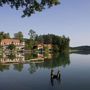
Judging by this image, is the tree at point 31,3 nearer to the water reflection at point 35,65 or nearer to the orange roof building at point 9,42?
the water reflection at point 35,65

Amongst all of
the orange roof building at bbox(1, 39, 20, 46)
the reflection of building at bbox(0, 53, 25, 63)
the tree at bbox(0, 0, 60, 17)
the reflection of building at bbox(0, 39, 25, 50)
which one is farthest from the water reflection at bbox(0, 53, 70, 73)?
the orange roof building at bbox(1, 39, 20, 46)

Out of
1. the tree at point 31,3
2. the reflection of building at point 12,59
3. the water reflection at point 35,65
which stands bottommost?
the water reflection at point 35,65

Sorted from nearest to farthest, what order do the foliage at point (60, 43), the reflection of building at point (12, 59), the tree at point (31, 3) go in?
1. the tree at point (31, 3)
2. the reflection of building at point (12, 59)
3. the foliage at point (60, 43)

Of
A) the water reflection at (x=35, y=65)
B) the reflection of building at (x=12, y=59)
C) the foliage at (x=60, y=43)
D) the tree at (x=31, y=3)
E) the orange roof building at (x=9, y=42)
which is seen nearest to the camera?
the tree at (x=31, y=3)

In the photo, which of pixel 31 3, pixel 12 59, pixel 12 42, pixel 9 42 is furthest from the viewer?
pixel 9 42

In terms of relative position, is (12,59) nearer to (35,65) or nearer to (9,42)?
(35,65)

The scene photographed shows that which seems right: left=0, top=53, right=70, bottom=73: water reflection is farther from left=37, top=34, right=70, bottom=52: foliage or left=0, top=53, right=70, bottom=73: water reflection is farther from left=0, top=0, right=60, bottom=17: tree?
left=37, top=34, right=70, bottom=52: foliage

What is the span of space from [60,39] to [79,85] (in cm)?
12601

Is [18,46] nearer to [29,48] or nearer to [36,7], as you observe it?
[29,48]

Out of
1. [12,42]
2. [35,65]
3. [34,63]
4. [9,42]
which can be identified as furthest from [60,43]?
[35,65]

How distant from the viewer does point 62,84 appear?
36.0 meters

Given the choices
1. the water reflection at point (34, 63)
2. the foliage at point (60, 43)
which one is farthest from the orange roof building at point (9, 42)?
the water reflection at point (34, 63)

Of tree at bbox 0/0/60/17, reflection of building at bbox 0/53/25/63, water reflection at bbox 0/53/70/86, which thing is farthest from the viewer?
reflection of building at bbox 0/53/25/63

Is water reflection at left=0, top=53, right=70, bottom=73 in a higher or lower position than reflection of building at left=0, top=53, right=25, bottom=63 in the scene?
lower
